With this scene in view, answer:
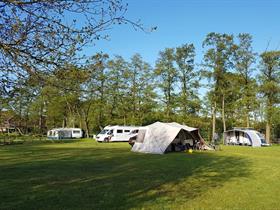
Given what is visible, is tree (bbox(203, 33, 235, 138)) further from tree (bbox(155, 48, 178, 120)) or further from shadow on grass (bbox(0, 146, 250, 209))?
shadow on grass (bbox(0, 146, 250, 209))

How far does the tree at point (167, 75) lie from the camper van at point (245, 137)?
Answer: 9.91m

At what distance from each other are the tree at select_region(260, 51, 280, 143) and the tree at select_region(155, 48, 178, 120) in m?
11.2

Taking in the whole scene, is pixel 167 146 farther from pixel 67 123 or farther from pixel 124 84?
pixel 67 123

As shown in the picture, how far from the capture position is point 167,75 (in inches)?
1758

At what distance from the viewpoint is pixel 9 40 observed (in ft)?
12.4

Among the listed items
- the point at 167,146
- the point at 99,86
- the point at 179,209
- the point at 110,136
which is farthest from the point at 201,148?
the point at 99,86

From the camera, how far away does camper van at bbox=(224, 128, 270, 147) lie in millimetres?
33062

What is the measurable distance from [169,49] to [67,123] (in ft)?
79.3

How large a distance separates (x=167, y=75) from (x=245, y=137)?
47.3 ft

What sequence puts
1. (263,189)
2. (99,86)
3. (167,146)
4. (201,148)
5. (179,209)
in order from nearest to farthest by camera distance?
(99,86), (179,209), (263,189), (167,146), (201,148)

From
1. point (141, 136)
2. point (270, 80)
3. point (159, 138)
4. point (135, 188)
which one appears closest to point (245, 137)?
point (270, 80)

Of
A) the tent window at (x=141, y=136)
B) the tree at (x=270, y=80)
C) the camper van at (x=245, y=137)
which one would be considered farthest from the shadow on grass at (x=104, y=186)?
the tree at (x=270, y=80)

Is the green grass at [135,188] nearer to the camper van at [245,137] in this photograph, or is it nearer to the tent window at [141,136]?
the tent window at [141,136]

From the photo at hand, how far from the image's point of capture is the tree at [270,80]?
123ft
